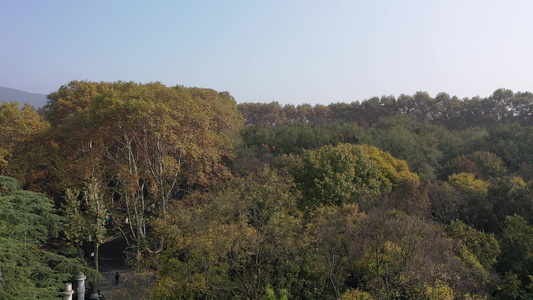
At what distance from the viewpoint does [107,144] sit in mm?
21109

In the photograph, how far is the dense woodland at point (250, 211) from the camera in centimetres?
1302

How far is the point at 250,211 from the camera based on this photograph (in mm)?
15953

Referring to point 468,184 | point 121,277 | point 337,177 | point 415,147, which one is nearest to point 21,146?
point 121,277

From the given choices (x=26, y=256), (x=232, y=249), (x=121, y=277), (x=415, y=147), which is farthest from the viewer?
(x=415, y=147)

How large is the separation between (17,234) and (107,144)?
7.32 metres

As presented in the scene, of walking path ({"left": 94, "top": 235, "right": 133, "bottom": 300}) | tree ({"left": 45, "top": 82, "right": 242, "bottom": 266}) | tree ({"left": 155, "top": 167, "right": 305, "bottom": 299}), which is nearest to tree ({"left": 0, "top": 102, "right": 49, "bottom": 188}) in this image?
tree ({"left": 45, "top": 82, "right": 242, "bottom": 266})

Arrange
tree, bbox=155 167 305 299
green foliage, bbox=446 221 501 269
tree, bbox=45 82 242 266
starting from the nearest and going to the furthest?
tree, bbox=155 167 305 299
green foliage, bbox=446 221 501 269
tree, bbox=45 82 242 266

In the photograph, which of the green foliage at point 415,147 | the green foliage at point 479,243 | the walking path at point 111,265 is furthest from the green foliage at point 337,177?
the walking path at point 111,265

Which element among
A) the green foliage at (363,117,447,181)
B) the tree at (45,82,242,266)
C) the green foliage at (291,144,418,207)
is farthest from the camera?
the green foliage at (363,117,447,181)

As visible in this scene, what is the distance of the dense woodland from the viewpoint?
1302 cm

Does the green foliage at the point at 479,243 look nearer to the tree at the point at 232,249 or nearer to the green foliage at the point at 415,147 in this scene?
the tree at the point at 232,249

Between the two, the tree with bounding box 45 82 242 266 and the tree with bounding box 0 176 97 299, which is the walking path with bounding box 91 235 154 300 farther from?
the tree with bounding box 45 82 242 266

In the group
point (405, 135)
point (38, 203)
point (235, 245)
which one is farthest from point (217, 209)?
point (405, 135)

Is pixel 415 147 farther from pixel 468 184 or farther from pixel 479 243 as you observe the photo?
pixel 479 243
